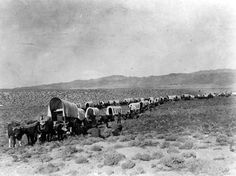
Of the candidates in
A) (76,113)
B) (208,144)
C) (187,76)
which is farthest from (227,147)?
(187,76)

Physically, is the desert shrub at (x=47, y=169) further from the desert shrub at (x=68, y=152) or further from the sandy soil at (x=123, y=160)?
the desert shrub at (x=68, y=152)

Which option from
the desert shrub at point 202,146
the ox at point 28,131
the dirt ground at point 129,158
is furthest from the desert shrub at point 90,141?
the desert shrub at point 202,146

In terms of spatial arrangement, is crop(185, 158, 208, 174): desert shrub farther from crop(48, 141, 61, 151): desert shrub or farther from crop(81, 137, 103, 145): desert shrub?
crop(48, 141, 61, 151): desert shrub

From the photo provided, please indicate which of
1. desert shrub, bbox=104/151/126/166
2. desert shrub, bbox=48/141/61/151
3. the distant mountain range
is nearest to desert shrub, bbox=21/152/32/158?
desert shrub, bbox=48/141/61/151

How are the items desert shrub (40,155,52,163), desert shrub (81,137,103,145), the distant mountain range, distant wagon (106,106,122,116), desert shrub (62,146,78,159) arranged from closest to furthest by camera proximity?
desert shrub (40,155,52,163), desert shrub (62,146,78,159), desert shrub (81,137,103,145), distant wagon (106,106,122,116), the distant mountain range

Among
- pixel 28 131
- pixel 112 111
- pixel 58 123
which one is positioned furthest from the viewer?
pixel 112 111

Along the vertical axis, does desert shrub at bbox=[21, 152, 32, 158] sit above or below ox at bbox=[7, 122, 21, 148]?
below

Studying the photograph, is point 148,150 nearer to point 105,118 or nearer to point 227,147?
point 227,147

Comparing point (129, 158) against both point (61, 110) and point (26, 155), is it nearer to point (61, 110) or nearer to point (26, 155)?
point (26, 155)

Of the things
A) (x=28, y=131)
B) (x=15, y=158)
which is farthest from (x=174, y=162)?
(x=28, y=131)

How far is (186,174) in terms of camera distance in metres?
8.66

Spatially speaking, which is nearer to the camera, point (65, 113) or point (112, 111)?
point (65, 113)

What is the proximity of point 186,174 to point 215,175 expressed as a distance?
0.83 meters

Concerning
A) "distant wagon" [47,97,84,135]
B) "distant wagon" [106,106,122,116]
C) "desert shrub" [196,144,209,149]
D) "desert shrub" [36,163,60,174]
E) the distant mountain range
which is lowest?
"desert shrub" [196,144,209,149]
